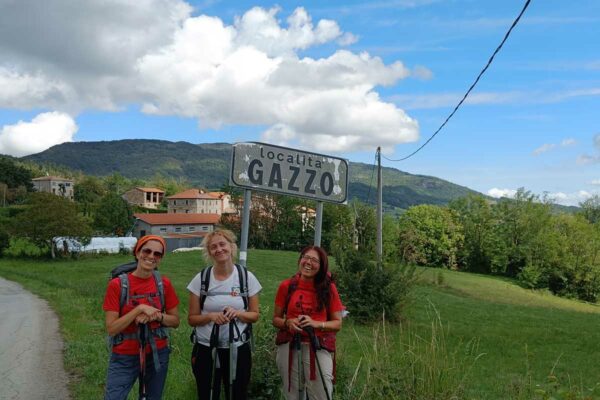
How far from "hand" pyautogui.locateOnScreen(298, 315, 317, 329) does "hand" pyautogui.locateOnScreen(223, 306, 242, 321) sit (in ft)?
1.47

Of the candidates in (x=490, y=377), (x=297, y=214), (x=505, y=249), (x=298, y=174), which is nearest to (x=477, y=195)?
(x=505, y=249)

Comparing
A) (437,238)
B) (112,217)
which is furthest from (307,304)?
(112,217)

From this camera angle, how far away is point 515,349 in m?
14.1

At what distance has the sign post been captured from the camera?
5113 millimetres

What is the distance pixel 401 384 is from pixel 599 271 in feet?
189

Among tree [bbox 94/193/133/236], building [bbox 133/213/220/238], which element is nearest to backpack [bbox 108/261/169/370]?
tree [bbox 94/193/133/236]

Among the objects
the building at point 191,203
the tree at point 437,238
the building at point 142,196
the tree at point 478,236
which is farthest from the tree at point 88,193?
the tree at point 478,236

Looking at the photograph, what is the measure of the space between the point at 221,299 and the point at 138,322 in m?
0.61

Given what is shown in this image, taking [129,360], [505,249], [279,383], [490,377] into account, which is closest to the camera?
[129,360]

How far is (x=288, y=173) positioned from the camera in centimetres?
526

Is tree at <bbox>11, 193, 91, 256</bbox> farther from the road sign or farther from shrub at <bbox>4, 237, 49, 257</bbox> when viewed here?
the road sign

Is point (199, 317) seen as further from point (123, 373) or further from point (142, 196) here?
point (142, 196)

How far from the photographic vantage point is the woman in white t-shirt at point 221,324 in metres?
3.76

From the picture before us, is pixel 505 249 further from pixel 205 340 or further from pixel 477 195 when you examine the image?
pixel 205 340
